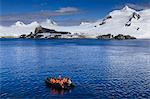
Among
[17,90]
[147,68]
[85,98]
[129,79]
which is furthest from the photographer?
[147,68]

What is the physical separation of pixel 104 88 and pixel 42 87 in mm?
12662

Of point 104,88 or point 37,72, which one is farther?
point 37,72

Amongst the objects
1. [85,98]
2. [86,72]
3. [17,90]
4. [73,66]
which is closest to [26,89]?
[17,90]

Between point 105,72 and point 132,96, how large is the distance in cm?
2970

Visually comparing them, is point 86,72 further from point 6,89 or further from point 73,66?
point 6,89

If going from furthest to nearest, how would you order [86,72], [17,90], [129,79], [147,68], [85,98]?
[147,68], [86,72], [129,79], [17,90], [85,98]

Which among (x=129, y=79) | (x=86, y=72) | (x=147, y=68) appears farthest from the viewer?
(x=147, y=68)

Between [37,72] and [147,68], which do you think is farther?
[147,68]

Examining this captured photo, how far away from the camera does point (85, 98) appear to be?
63.1m

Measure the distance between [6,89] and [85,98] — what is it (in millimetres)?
17205

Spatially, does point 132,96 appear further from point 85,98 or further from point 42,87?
point 42,87

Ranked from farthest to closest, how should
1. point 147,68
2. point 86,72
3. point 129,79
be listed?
1. point 147,68
2. point 86,72
3. point 129,79

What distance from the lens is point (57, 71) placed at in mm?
96750

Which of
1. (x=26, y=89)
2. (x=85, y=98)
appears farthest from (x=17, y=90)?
(x=85, y=98)
